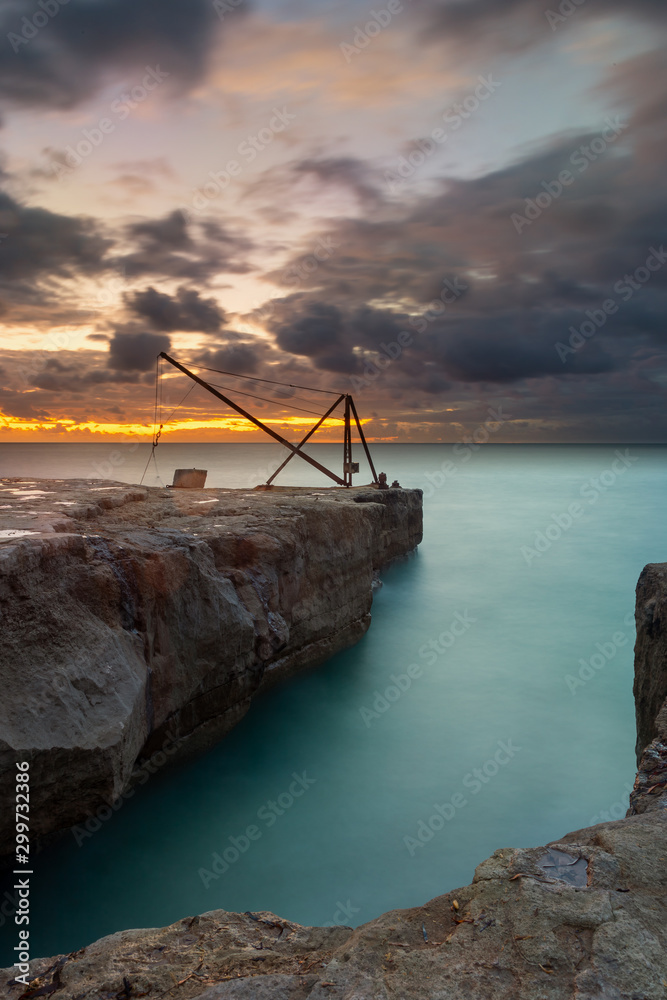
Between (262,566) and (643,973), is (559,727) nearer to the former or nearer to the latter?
(262,566)

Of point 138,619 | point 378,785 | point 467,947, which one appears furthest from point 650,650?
point 138,619

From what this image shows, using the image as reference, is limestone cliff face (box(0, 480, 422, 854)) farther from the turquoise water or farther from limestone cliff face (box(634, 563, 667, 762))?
limestone cliff face (box(634, 563, 667, 762))

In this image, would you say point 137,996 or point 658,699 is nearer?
point 137,996

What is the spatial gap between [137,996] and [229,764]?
520 centimetres

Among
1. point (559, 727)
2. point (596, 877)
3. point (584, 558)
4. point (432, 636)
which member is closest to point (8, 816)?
point (596, 877)

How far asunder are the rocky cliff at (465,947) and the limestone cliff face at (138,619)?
82.6 inches

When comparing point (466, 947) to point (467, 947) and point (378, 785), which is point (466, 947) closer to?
point (467, 947)

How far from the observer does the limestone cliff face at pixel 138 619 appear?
4.93m

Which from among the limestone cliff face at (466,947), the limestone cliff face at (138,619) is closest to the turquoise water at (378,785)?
the limestone cliff face at (138,619)

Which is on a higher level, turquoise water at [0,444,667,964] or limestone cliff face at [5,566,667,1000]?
limestone cliff face at [5,566,667,1000]

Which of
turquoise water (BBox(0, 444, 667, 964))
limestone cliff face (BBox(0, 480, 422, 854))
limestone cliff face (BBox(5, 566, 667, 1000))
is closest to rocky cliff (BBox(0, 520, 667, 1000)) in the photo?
limestone cliff face (BBox(5, 566, 667, 1000))

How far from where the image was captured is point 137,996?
2.61 metres

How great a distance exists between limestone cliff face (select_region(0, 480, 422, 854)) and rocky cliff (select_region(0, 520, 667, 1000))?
2.10 m

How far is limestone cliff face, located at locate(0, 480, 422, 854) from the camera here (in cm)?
493
